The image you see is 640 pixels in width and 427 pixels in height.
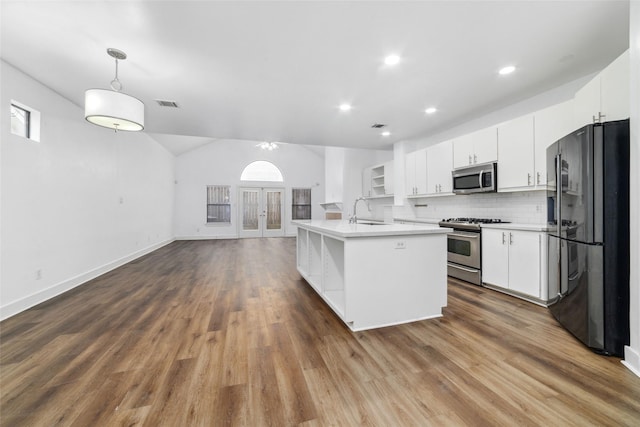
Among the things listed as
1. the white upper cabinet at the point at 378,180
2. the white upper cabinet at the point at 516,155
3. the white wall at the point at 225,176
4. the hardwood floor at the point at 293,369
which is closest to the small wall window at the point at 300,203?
the white wall at the point at 225,176

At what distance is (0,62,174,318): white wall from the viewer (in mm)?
2568

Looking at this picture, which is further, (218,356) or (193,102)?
(193,102)

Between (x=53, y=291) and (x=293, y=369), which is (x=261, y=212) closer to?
(x=53, y=291)

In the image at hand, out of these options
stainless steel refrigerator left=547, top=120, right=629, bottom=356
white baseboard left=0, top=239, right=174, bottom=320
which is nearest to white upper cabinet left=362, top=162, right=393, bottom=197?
stainless steel refrigerator left=547, top=120, right=629, bottom=356

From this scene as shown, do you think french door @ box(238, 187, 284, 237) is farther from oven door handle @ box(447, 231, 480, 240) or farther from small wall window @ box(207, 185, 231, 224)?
oven door handle @ box(447, 231, 480, 240)

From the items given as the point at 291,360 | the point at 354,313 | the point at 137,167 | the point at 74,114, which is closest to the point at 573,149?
the point at 354,313

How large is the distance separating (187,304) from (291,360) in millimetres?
1715

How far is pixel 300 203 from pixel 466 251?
24.3 feet

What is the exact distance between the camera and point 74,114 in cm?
353

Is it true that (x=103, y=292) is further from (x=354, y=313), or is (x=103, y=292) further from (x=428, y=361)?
(x=428, y=361)

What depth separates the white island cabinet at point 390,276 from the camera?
223cm

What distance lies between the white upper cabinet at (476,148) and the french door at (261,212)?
7.08 metres

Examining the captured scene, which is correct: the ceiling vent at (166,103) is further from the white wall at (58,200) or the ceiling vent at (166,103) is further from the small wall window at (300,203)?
the small wall window at (300,203)

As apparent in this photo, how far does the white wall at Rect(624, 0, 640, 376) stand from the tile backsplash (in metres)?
1.73
